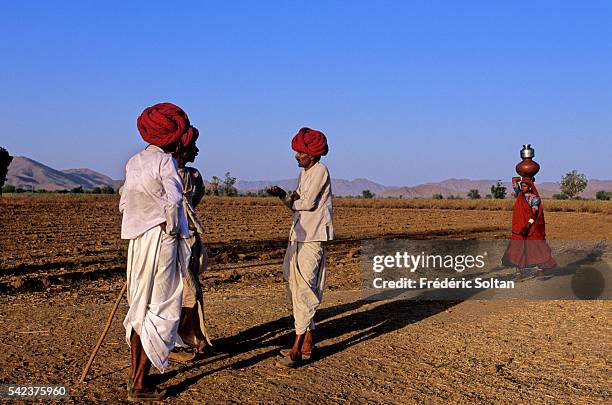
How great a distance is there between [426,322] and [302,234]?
8.71 ft

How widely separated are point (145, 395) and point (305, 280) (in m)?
1.85

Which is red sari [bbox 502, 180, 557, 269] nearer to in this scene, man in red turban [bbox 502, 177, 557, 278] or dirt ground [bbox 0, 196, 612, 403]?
man in red turban [bbox 502, 177, 557, 278]

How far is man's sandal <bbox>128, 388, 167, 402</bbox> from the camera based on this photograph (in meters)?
5.29

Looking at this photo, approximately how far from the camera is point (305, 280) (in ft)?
21.6

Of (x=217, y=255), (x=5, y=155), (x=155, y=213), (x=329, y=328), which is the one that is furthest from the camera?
(x=5, y=155)

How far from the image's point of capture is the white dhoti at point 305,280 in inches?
256

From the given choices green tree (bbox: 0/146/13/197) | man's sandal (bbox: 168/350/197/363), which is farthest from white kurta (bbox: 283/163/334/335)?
green tree (bbox: 0/146/13/197)

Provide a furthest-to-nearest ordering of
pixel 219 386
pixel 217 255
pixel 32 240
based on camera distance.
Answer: pixel 32 240 < pixel 217 255 < pixel 219 386

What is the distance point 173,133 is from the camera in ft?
17.6

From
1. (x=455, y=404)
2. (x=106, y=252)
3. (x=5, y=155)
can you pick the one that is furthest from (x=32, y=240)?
(x=5, y=155)

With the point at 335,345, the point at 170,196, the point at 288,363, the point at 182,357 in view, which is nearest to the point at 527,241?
the point at 335,345

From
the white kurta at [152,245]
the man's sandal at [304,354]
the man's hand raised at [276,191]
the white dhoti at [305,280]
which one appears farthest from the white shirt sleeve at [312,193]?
the white kurta at [152,245]

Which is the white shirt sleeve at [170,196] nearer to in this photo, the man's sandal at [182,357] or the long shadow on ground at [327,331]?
the long shadow on ground at [327,331]

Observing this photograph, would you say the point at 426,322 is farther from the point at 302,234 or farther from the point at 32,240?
the point at 32,240
